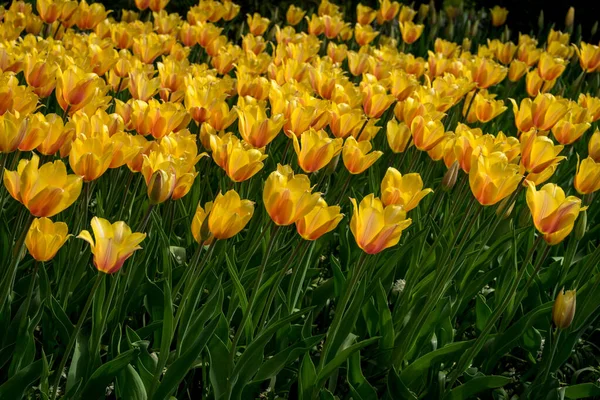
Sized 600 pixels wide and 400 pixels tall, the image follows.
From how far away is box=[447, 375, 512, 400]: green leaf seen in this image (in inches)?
76.2

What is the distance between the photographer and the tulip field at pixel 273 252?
176cm

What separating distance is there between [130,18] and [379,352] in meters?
3.25

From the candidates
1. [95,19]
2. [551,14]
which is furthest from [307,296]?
[551,14]

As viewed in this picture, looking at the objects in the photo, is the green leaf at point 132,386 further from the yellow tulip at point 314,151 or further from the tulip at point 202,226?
the yellow tulip at point 314,151

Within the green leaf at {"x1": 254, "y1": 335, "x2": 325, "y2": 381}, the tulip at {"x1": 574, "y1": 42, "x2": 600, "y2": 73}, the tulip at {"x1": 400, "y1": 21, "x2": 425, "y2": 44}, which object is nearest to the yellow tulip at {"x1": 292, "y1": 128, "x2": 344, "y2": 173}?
the green leaf at {"x1": 254, "y1": 335, "x2": 325, "y2": 381}

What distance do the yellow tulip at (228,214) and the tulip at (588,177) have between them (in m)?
1.02

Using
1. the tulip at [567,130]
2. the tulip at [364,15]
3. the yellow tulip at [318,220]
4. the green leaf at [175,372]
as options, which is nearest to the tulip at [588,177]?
the tulip at [567,130]

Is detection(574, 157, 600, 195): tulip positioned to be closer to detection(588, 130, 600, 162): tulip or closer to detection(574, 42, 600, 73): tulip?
detection(588, 130, 600, 162): tulip

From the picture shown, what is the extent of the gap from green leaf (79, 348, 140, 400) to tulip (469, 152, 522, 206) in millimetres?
896

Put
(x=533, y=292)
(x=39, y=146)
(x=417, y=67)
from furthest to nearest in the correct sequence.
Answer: (x=417, y=67) → (x=533, y=292) → (x=39, y=146)

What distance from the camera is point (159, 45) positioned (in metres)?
3.48

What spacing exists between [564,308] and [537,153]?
0.55m

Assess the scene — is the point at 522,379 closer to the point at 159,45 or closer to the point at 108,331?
the point at 108,331

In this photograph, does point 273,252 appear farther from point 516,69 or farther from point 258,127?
point 516,69
